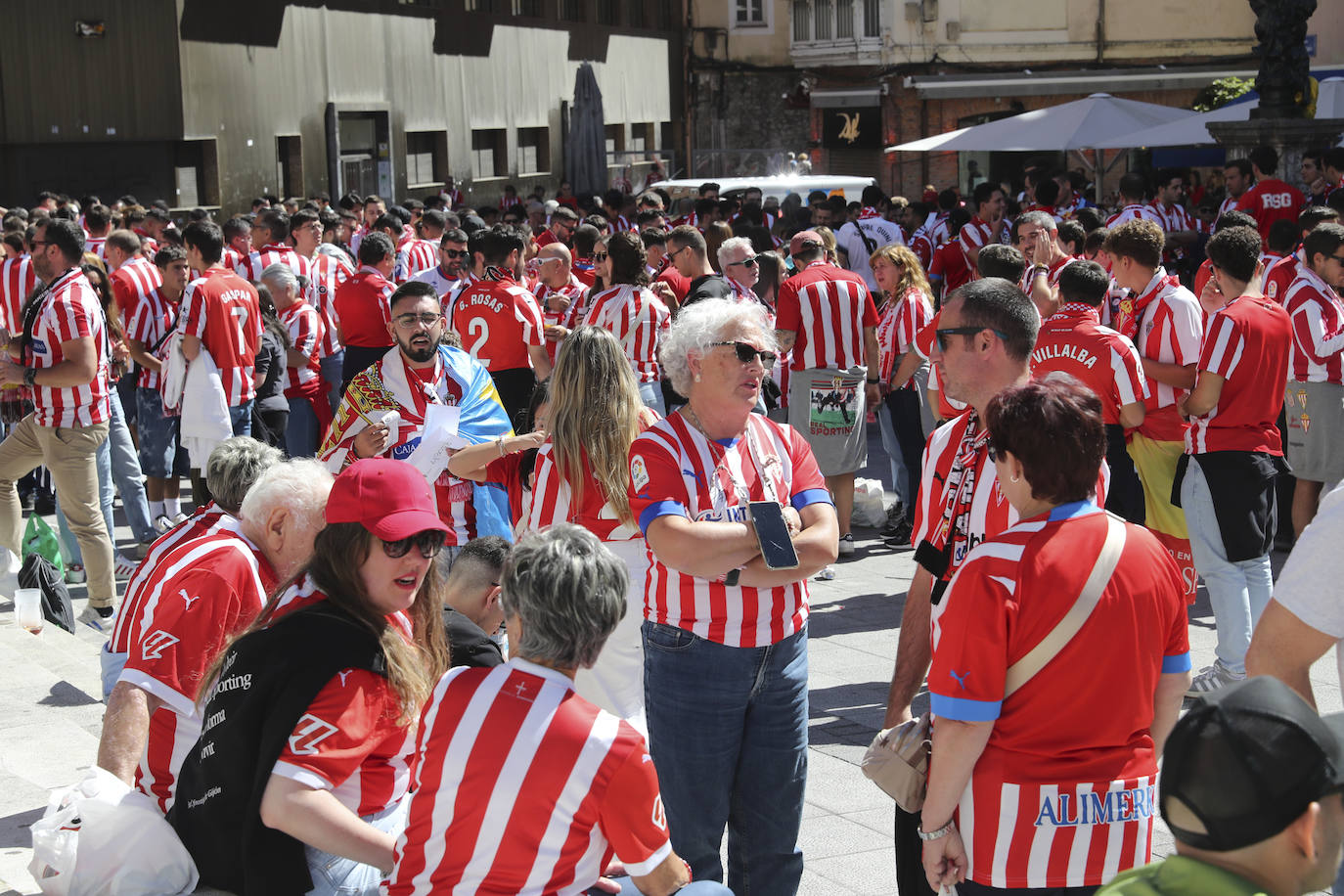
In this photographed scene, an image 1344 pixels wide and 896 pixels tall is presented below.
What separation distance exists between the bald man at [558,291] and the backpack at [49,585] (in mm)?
3711

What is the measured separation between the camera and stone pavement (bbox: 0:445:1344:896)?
4680mm

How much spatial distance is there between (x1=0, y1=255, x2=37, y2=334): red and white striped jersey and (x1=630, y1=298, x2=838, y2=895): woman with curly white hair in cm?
760

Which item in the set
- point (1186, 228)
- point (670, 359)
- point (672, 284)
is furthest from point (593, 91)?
point (670, 359)

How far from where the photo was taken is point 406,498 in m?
3.07

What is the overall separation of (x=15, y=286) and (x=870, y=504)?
6.23m

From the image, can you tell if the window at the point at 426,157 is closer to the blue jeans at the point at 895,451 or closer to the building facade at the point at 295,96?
the building facade at the point at 295,96

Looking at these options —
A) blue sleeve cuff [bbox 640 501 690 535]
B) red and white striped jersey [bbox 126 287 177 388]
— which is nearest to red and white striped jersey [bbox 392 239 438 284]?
red and white striped jersey [bbox 126 287 177 388]

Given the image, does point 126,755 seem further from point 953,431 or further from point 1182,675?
point 1182,675

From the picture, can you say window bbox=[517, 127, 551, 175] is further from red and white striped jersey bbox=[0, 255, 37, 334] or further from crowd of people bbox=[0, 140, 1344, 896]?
crowd of people bbox=[0, 140, 1344, 896]

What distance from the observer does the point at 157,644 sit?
139 inches

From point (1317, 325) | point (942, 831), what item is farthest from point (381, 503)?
point (1317, 325)

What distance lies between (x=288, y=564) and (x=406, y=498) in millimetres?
787

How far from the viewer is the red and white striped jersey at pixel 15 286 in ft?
32.7

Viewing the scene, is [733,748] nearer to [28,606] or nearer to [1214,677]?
[1214,677]
